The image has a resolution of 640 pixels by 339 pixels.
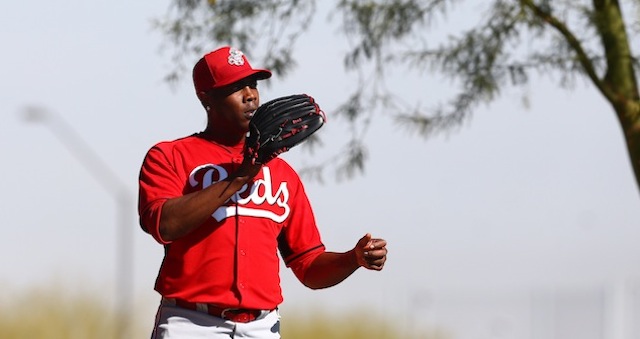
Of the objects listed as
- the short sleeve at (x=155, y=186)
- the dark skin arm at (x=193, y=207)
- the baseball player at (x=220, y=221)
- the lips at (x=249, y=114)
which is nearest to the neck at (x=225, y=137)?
the baseball player at (x=220, y=221)

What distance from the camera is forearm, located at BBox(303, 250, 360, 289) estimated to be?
484cm

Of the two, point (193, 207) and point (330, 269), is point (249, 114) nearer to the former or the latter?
point (193, 207)

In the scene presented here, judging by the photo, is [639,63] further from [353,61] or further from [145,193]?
[145,193]

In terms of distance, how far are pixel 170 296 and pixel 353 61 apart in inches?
325

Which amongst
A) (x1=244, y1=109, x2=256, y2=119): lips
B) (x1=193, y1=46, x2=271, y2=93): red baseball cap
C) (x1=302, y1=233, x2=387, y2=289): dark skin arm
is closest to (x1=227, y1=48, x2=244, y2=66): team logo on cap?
(x1=193, y1=46, x2=271, y2=93): red baseball cap

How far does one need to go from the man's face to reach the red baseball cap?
0.03 m

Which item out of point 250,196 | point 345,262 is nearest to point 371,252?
point 345,262

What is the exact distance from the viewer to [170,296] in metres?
4.59

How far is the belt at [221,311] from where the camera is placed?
4582mm

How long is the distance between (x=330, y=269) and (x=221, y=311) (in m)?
0.56

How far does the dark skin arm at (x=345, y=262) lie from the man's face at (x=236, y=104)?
64cm

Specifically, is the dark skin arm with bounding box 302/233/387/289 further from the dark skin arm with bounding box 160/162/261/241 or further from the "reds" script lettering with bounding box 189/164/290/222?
the dark skin arm with bounding box 160/162/261/241

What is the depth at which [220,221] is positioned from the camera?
4574mm

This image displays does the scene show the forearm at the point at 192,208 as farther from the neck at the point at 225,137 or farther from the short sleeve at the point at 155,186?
the neck at the point at 225,137
